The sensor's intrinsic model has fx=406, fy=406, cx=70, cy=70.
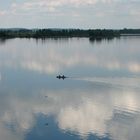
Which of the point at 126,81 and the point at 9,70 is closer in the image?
the point at 126,81

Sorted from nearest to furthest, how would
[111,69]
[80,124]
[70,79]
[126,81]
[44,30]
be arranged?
[80,124]
[126,81]
[70,79]
[111,69]
[44,30]

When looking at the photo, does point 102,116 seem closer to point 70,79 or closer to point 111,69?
point 70,79

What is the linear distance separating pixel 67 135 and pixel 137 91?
1034 cm

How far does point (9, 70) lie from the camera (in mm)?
37594

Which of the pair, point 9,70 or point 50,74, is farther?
point 9,70

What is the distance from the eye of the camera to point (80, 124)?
59.7ft

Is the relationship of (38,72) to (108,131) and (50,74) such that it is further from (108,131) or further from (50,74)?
(108,131)

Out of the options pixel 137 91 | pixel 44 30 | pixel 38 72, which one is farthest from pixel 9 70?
pixel 44 30

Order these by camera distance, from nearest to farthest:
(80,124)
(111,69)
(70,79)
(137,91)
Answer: (80,124), (137,91), (70,79), (111,69)

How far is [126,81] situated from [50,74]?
7.74 m

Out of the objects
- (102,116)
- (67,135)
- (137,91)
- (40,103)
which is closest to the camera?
(67,135)

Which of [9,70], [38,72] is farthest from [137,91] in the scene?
[9,70]

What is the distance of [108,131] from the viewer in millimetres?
17062

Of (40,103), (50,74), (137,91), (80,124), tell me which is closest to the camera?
(80,124)
